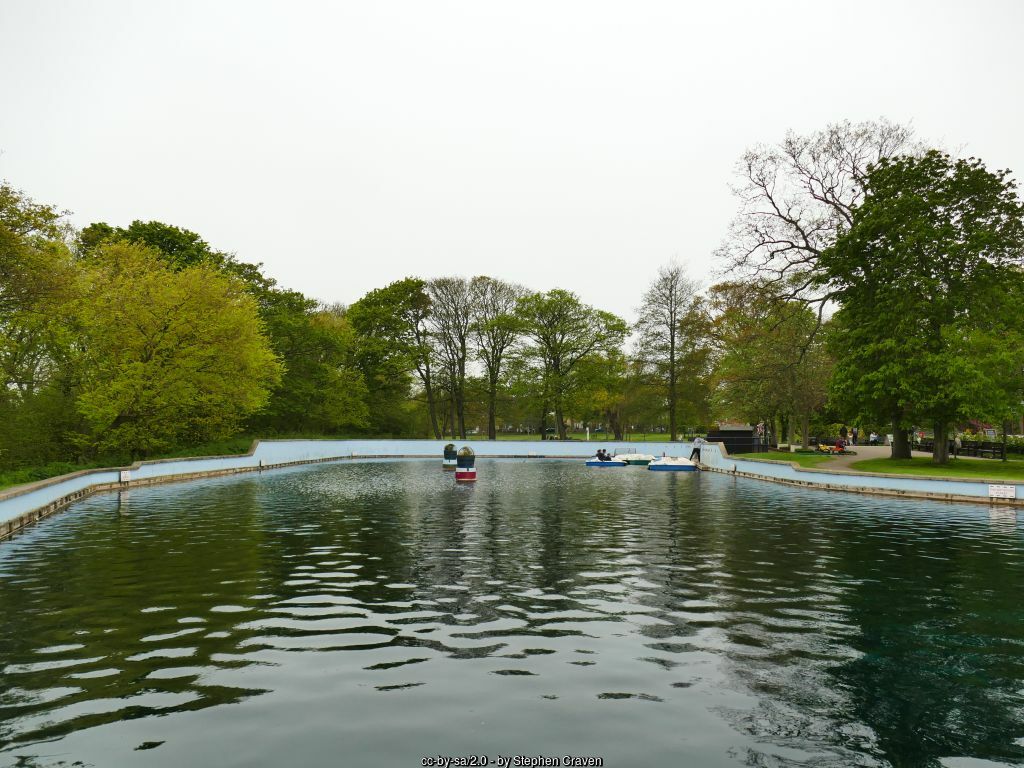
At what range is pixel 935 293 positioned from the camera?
118 ft

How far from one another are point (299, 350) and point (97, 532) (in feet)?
178

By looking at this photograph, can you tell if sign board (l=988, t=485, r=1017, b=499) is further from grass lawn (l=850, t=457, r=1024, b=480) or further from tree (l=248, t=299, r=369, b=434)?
tree (l=248, t=299, r=369, b=434)

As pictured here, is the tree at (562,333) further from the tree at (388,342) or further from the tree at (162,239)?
the tree at (162,239)

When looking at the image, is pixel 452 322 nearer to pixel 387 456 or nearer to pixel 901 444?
pixel 387 456

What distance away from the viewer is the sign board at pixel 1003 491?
26906 mm

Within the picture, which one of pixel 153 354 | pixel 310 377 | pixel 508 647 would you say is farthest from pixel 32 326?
pixel 508 647

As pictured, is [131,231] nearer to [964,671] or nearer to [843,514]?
[843,514]

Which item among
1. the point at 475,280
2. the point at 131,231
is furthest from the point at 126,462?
the point at 475,280

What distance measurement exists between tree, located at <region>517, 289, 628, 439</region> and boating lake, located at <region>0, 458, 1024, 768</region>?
60544mm

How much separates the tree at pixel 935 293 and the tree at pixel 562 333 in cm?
4193

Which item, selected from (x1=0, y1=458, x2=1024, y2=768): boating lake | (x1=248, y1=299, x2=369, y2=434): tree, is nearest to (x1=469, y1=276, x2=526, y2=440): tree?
(x1=248, y1=299, x2=369, y2=434): tree

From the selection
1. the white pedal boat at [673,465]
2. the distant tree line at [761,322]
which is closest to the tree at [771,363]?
the distant tree line at [761,322]

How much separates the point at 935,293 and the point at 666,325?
38541 millimetres

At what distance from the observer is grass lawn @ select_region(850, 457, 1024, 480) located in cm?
3222
